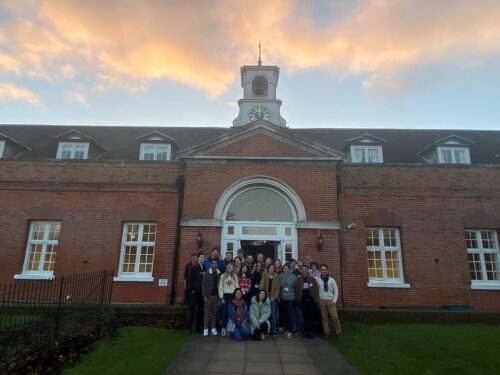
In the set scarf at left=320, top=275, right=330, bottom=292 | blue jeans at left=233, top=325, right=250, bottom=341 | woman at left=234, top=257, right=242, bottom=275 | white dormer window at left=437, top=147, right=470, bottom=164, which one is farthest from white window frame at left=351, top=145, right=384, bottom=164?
blue jeans at left=233, top=325, right=250, bottom=341

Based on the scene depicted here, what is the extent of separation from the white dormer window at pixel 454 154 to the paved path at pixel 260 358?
475 inches

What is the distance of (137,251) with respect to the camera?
1348cm

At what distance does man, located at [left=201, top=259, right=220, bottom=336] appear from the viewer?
8.99 meters

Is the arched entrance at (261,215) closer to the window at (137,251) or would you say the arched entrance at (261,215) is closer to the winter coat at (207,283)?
the window at (137,251)

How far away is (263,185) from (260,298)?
549cm

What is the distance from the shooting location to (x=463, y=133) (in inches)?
851

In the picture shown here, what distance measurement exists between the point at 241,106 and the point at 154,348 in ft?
57.7

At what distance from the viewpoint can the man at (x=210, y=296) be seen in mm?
8992

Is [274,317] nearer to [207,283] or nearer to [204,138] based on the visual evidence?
[207,283]

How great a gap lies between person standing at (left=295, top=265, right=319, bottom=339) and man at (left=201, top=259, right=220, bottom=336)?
7.10 ft

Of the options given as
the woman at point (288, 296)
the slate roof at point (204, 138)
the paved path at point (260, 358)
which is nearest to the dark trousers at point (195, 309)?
the paved path at point (260, 358)

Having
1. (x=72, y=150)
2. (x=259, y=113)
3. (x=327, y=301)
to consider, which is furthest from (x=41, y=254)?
(x=259, y=113)

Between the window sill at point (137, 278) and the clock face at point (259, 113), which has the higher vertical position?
the clock face at point (259, 113)

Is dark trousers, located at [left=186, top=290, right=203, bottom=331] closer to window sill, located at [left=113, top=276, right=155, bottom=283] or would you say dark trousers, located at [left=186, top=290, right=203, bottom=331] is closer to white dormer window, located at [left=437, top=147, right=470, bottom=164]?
window sill, located at [left=113, top=276, right=155, bottom=283]
